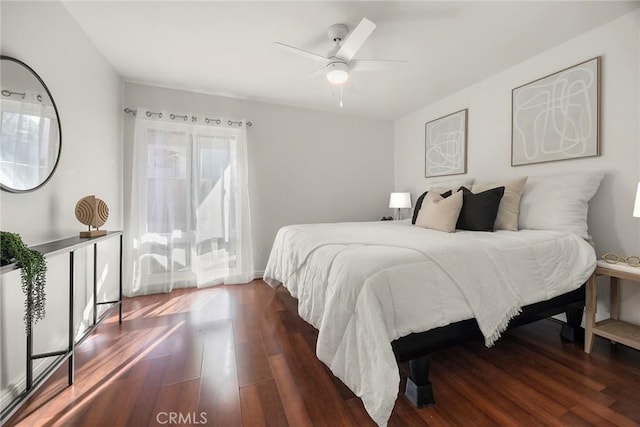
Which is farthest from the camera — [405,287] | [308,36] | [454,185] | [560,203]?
[454,185]

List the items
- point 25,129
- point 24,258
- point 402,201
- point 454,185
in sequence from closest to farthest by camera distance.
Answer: point 24,258 < point 25,129 < point 454,185 < point 402,201

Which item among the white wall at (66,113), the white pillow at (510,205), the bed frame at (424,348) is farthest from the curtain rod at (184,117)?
the bed frame at (424,348)

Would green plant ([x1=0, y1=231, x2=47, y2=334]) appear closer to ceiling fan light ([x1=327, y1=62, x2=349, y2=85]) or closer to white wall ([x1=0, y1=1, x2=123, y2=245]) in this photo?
white wall ([x1=0, y1=1, x2=123, y2=245])

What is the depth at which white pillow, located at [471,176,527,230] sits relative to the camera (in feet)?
7.18

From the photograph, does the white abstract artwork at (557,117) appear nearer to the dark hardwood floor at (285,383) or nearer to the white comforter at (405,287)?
the white comforter at (405,287)

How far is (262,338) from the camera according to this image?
2.02 m

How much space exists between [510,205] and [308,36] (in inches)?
88.1

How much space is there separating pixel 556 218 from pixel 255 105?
350 centimetres

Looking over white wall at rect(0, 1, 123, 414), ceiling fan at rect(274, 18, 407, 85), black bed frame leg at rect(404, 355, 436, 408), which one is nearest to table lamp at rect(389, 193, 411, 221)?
ceiling fan at rect(274, 18, 407, 85)

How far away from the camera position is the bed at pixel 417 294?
120cm

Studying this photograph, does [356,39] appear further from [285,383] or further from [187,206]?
[187,206]

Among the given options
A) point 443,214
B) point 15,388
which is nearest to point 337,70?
point 443,214

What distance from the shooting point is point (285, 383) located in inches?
59.4

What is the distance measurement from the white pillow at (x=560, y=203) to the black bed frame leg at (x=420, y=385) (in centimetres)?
160
